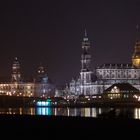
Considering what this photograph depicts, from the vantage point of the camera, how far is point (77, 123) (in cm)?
3353

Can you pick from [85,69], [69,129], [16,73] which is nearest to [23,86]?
[16,73]

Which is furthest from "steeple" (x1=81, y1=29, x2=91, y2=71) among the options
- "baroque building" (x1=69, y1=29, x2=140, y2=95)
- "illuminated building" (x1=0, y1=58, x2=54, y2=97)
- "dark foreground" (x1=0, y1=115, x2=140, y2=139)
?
"dark foreground" (x1=0, y1=115, x2=140, y2=139)

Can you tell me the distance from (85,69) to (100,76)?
19.8 feet

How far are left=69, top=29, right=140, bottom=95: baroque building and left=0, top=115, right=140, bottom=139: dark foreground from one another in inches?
5246

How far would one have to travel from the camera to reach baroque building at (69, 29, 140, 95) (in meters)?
169

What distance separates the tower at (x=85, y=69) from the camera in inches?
6609

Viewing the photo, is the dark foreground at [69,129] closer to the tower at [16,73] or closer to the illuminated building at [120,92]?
the illuminated building at [120,92]

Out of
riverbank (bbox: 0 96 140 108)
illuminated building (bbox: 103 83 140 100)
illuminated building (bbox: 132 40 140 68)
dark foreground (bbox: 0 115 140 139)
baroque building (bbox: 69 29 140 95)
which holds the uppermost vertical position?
illuminated building (bbox: 132 40 140 68)

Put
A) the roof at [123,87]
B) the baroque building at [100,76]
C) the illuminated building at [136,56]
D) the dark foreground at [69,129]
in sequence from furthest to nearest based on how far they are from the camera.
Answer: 1. the illuminated building at [136,56]
2. the baroque building at [100,76]
3. the roof at [123,87]
4. the dark foreground at [69,129]

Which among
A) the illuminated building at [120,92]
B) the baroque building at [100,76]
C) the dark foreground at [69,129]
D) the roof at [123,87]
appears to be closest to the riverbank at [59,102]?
the illuminated building at [120,92]

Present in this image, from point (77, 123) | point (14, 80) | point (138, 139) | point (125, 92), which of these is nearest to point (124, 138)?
point (138, 139)

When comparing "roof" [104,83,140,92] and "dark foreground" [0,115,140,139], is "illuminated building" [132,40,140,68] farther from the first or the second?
"dark foreground" [0,115,140,139]

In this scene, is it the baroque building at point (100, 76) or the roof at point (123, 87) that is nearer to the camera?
the roof at point (123, 87)

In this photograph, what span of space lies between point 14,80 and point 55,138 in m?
163
